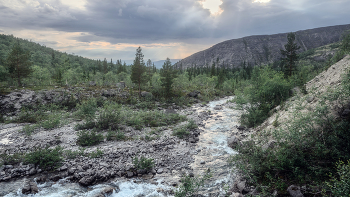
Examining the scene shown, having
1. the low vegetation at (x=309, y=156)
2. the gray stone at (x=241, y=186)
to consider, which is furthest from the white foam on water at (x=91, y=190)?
the low vegetation at (x=309, y=156)

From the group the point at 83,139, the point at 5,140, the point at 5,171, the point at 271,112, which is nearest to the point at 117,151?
the point at 83,139

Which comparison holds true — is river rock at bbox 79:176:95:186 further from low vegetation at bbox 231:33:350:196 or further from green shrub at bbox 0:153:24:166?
low vegetation at bbox 231:33:350:196

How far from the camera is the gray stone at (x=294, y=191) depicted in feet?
24.9

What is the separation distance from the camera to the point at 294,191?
25.5ft

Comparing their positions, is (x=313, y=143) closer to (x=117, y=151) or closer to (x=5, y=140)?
(x=117, y=151)

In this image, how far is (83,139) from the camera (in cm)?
1662

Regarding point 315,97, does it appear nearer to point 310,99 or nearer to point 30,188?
point 310,99

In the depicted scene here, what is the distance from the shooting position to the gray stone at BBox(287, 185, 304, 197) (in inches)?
299

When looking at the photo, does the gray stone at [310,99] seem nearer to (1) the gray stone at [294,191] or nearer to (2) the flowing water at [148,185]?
(2) the flowing water at [148,185]

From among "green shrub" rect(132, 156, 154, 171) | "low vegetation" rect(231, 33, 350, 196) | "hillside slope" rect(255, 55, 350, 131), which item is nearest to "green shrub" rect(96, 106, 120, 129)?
"green shrub" rect(132, 156, 154, 171)

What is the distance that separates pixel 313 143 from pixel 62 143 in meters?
20.9

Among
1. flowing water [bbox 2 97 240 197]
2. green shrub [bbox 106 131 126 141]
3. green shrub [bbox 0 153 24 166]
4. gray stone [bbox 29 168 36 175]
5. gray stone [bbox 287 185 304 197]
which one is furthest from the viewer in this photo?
green shrub [bbox 106 131 126 141]

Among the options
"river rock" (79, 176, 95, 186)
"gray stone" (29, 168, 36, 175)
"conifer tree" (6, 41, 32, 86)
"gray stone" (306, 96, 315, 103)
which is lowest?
"river rock" (79, 176, 95, 186)

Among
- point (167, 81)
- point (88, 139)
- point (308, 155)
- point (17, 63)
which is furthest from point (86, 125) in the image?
point (17, 63)
